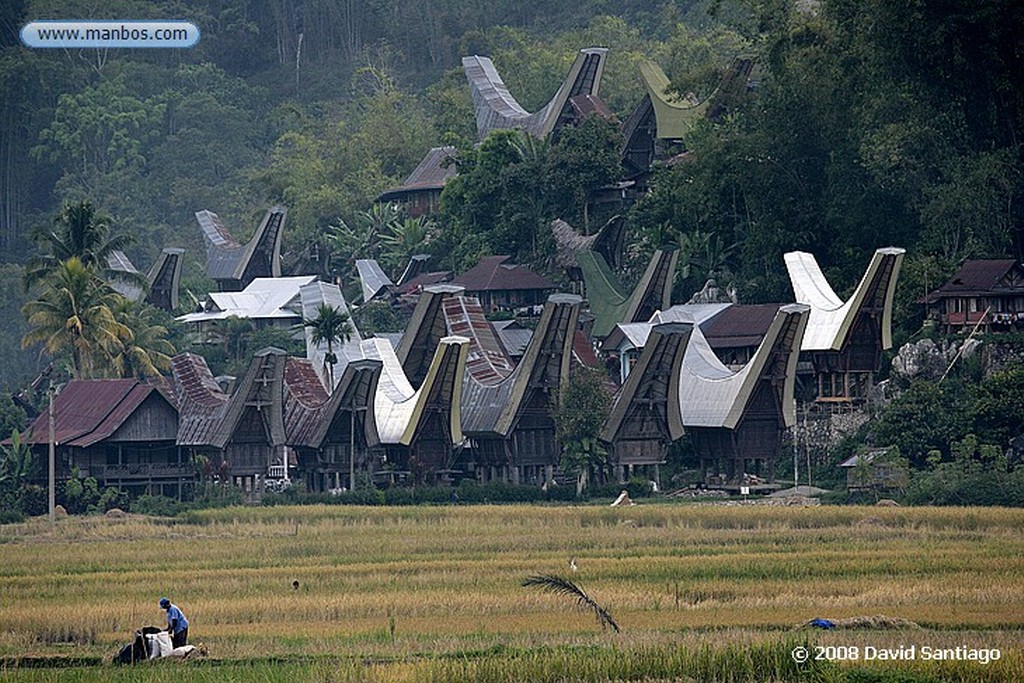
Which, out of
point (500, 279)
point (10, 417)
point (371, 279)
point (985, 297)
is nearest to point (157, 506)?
point (10, 417)

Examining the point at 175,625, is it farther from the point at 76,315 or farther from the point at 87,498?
the point at 76,315

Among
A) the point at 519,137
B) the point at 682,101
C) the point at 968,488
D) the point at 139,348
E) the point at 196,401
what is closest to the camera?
the point at 968,488

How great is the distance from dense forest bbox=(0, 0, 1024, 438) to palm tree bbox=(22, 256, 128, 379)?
8.36 feet

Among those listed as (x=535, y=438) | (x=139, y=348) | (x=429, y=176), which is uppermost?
(x=429, y=176)

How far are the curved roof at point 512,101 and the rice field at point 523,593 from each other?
36509 mm

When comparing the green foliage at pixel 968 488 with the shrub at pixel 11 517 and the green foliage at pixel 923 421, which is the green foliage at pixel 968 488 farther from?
the shrub at pixel 11 517

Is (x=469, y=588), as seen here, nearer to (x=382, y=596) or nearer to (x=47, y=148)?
(x=382, y=596)

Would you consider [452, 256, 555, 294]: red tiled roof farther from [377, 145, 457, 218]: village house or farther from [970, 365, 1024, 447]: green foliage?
[970, 365, 1024, 447]: green foliage

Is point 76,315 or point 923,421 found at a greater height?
point 76,315

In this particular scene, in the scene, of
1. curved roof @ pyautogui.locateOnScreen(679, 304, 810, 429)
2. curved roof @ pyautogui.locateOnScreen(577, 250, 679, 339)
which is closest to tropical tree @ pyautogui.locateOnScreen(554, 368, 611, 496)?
curved roof @ pyautogui.locateOnScreen(679, 304, 810, 429)

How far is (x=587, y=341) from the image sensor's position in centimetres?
6900

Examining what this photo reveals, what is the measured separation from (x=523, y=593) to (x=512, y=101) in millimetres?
60764

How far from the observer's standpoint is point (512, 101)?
9556 centimetres

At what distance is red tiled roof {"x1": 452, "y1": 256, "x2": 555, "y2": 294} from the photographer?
7850 centimetres
